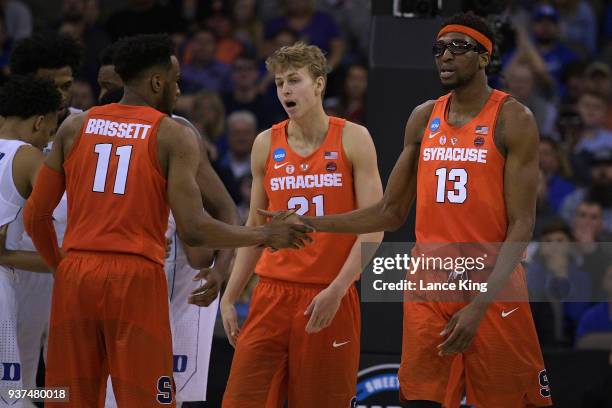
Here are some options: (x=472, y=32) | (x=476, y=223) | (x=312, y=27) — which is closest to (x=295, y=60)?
(x=472, y=32)

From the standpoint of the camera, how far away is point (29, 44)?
25.4 ft

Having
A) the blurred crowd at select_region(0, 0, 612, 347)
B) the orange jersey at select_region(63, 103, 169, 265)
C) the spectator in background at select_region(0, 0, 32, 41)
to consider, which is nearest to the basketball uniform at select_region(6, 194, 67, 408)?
the orange jersey at select_region(63, 103, 169, 265)

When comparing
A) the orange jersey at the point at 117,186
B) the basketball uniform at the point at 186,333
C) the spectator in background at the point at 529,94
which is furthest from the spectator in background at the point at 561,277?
the orange jersey at the point at 117,186

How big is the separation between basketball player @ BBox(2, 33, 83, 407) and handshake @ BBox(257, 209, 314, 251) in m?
1.39

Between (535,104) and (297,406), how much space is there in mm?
7123

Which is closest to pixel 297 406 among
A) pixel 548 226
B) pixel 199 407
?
pixel 199 407

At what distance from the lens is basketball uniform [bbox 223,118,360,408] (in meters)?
6.21

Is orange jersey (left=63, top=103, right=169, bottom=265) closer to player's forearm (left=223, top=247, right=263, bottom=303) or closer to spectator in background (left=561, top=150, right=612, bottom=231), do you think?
A: player's forearm (left=223, top=247, right=263, bottom=303)

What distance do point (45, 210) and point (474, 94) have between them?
88.9 inches

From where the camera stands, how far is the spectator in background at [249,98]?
12.6 meters

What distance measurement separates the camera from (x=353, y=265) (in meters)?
6.25

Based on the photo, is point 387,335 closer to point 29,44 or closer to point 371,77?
point 371,77

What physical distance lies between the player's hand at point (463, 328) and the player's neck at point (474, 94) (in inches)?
40.1

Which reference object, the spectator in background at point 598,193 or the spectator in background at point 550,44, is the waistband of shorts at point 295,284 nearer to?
the spectator in background at point 598,193
